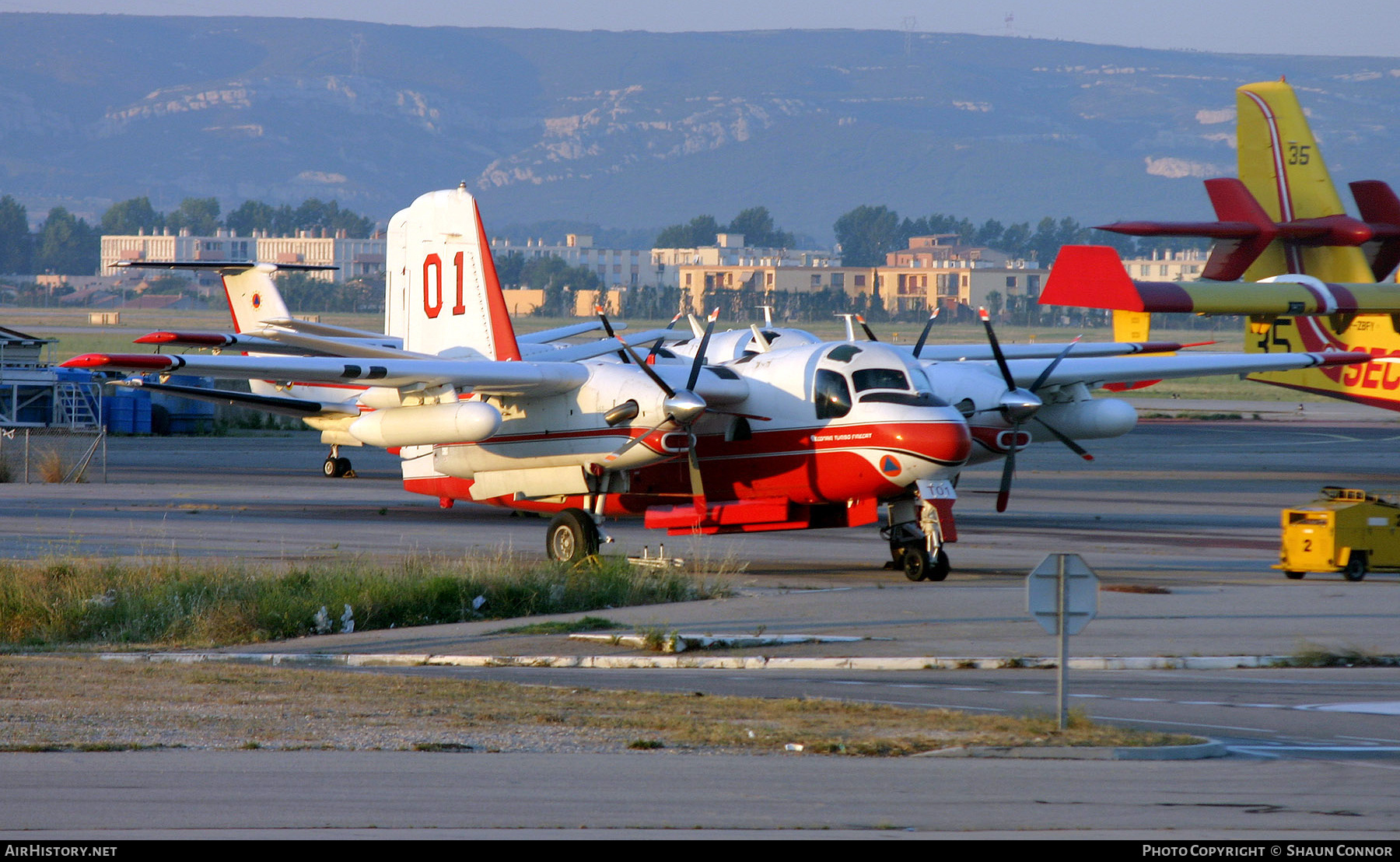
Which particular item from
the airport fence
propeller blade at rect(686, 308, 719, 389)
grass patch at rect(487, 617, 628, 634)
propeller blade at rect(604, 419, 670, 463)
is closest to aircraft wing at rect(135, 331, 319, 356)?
propeller blade at rect(604, 419, 670, 463)

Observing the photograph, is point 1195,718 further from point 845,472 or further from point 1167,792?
point 845,472

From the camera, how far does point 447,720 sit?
11.4 m

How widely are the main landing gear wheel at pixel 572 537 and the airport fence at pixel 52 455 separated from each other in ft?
60.0

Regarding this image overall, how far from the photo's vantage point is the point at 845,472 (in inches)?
859

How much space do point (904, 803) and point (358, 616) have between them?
10.3 meters

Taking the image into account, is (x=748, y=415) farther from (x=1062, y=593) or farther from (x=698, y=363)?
(x=1062, y=593)

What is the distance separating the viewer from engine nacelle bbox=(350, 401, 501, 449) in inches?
872

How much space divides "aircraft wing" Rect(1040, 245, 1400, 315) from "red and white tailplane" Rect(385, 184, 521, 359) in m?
14.2

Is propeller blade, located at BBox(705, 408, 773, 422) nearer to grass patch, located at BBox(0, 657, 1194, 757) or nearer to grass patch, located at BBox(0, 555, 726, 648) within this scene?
grass patch, located at BBox(0, 555, 726, 648)

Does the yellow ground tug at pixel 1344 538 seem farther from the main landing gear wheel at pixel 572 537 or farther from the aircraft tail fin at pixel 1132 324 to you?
the aircraft tail fin at pixel 1132 324

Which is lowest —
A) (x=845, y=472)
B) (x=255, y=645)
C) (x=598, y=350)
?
(x=255, y=645)

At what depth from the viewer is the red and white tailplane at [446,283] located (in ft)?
84.8
